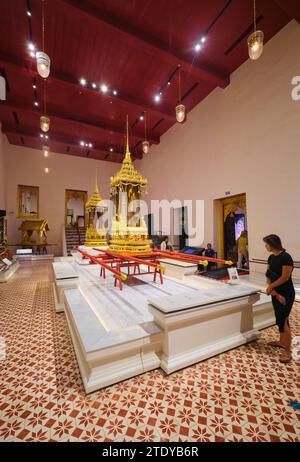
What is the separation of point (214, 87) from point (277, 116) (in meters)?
3.30

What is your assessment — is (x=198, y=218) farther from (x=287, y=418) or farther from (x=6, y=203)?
(x=6, y=203)

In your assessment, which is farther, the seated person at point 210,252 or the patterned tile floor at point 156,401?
the seated person at point 210,252

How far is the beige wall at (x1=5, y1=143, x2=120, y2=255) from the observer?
37.8ft

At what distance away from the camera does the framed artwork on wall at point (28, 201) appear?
11.7 meters

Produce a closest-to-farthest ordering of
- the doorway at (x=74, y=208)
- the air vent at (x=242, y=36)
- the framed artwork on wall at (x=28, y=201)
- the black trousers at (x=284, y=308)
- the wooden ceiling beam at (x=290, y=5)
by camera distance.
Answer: the black trousers at (x=284, y=308) → the wooden ceiling beam at (x=290, y=5) → the air vent at (x=242, y=36) → the framed artwork on wall at (x=28, y=201) → the doorway at (x=74, y=208)

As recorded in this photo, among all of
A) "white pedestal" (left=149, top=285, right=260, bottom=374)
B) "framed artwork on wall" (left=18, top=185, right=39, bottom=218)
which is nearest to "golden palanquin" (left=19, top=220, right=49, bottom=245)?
"framed artwork on wall" (left=18, top=185, right=39, bottom=218)

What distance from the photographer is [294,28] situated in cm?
499

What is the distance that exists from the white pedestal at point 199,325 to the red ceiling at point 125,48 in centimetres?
592

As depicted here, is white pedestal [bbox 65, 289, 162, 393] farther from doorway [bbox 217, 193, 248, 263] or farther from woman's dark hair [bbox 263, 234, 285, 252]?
doorway [bbox 217, 193, 248, 263]

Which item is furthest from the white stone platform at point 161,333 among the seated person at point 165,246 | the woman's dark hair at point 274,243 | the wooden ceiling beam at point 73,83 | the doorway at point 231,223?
the wooden ceiling beam at point 73,83

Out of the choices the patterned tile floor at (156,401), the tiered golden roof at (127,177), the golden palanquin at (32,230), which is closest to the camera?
the patterned tile floor at (156,401)

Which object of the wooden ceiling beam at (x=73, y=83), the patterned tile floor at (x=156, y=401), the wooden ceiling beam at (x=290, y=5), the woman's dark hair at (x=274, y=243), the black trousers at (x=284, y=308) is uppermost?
the wooden ceiling beam at (x=73, y=83)

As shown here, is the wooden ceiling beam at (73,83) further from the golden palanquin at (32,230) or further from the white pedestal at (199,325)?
the white pedestal at (199,325)

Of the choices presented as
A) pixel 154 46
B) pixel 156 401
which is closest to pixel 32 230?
pixel 154 46
